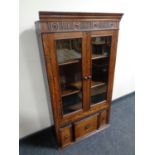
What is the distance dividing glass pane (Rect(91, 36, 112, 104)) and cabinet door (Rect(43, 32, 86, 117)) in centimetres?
17

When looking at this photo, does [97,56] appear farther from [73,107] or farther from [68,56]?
[73,107]

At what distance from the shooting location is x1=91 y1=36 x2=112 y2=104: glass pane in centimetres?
152

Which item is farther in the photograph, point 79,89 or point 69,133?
point 69,133

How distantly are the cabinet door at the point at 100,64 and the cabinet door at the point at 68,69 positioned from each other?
0.45 feet

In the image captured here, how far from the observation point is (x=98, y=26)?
1.39 meters

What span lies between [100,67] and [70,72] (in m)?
0.39

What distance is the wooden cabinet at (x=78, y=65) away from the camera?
122 centimetres

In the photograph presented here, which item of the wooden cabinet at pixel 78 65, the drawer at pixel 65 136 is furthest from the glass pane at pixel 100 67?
the drawer at pixel 65 136

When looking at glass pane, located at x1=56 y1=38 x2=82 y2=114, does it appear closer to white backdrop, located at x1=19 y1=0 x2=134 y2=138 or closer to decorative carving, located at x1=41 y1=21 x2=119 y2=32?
decorative carving, located at x1=41 y1=21 x2=119 y2=32

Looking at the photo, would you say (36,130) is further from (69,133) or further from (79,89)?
(79,89)

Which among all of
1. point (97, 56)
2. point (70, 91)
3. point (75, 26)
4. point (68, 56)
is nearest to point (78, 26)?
point (75, 26)

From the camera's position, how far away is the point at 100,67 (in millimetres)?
1653
